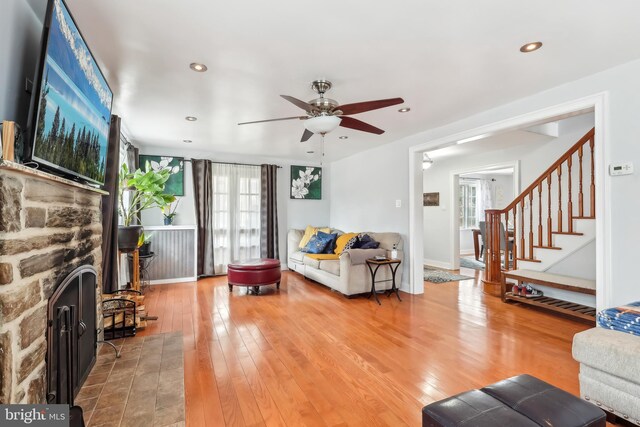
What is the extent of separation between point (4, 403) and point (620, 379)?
114 inches

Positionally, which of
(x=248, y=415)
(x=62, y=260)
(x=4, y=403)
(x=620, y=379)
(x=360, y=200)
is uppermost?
(x=360, y=200)

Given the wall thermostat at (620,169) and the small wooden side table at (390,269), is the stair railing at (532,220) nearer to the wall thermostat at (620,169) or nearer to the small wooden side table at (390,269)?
the small wooden side table at (390,269)

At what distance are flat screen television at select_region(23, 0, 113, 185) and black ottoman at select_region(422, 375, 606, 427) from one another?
1992 mm

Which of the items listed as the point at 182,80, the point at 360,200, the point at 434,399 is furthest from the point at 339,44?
the point at 360,200

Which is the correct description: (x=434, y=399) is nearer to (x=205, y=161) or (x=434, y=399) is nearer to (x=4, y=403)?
(x=4, y=403)

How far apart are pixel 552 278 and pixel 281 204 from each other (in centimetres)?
469

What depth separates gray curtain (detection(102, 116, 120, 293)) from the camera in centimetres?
300

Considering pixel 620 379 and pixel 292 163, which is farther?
pixel 292 163

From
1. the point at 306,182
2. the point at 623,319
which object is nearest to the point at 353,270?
the point at 623,319

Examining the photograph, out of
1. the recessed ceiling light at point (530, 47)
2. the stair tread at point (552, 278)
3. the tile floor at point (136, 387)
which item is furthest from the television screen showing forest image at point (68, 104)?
the stair tread at point (552, 278)

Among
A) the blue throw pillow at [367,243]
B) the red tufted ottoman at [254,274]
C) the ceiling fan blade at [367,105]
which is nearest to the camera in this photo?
the ceiling fan blade at [367,105]

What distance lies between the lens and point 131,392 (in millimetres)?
1998

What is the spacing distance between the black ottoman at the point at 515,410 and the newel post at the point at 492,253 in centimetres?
357

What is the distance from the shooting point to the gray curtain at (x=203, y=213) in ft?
18.5
